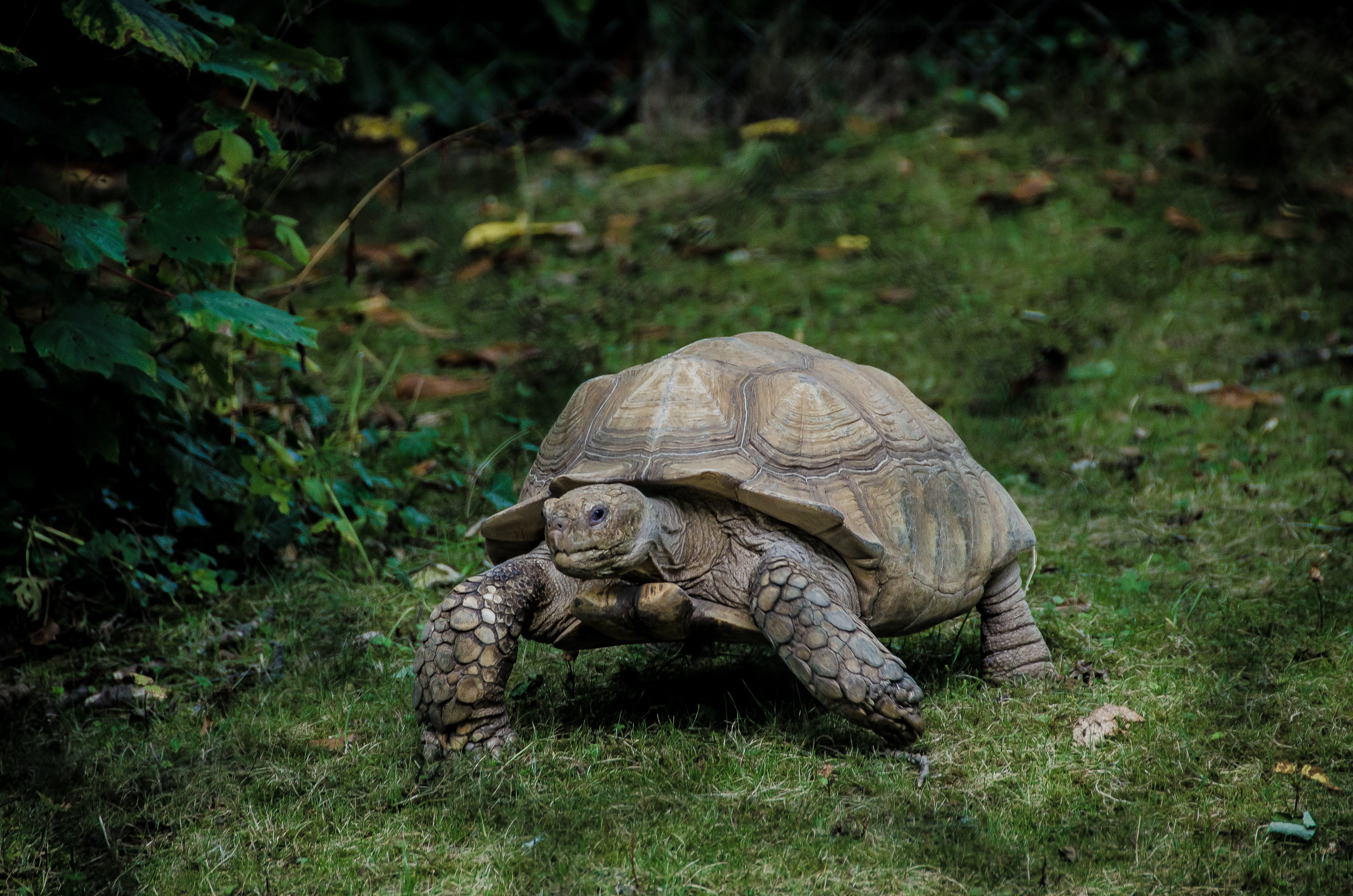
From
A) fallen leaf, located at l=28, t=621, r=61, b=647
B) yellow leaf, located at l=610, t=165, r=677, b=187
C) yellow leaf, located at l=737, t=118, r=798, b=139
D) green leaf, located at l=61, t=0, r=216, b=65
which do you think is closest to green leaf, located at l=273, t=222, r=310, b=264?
green leaf, located at l=61, t=0, r=216, b=65

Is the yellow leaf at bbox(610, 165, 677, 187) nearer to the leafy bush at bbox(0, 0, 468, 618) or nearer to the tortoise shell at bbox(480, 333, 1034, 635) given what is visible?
the leafy bush at bbox(0, 0, 468, 618)

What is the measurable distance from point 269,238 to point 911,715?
21.5 ft

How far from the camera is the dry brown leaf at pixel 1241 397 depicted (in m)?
4.76

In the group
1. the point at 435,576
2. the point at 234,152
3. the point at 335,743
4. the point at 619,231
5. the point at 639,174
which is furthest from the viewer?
the point at 639,174

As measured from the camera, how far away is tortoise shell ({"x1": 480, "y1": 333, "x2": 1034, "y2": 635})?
2492 mm

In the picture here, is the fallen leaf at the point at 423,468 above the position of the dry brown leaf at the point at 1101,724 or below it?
below

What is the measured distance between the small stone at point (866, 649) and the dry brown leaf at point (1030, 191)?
5380 millimetres

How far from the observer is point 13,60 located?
2.49m

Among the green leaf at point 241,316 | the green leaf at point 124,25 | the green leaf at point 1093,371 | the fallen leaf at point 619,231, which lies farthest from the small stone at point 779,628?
the fallen leaf at point 619,231

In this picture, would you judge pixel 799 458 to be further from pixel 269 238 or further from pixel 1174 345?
pixel 269 238

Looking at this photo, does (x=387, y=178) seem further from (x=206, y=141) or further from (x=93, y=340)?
(x=93, y=340)

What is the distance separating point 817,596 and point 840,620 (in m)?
0.07

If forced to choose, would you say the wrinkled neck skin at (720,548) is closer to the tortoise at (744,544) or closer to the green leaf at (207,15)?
the tortoise at (744,544)

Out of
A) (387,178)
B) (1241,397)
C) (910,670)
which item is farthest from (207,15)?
(1241,397)
